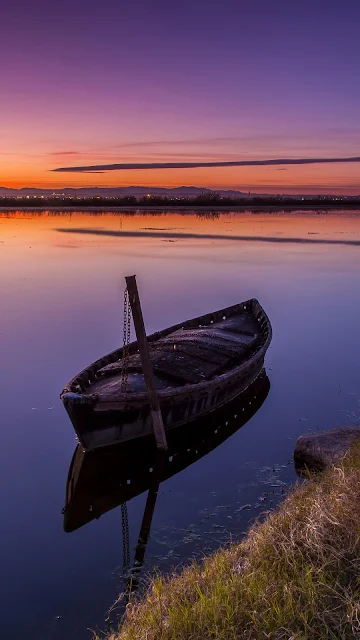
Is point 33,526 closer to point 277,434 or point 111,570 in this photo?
point 111,570

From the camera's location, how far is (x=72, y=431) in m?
15.5

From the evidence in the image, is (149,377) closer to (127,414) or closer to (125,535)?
(127,414)

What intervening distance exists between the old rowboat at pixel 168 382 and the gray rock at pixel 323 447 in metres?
3.36

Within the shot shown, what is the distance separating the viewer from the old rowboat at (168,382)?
1335 centimetres

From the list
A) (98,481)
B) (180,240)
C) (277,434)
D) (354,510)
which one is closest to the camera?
(354,510)

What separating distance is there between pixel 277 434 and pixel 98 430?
4915 mm

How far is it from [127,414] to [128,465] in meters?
1.20

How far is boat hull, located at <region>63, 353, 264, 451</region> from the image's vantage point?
13.0m

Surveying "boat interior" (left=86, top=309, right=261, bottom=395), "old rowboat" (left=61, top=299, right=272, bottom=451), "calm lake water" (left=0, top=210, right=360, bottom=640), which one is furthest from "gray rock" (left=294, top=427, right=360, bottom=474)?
"boat interior" (left=86, top=309, right=261, bottom=395)

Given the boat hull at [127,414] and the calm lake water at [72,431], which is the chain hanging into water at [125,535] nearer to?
the calm lake water at [72,431]

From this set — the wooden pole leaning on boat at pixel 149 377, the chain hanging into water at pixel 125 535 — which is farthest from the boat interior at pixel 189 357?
the chain hanging into water at pixel 125 535

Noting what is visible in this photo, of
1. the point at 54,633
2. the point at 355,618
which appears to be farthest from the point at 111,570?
the point at 355,618

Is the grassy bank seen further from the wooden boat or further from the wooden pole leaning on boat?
the wooden pole leaning on boat

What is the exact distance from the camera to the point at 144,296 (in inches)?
1454
